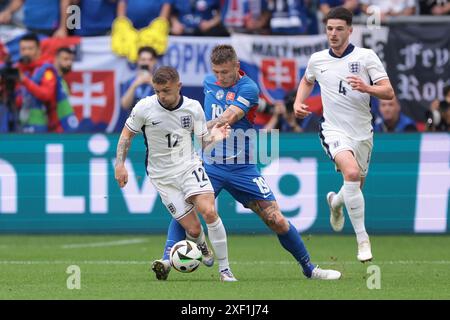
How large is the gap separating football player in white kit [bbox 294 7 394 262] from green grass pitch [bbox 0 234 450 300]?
0.88m

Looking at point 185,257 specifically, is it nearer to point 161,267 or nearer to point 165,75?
point 161,267

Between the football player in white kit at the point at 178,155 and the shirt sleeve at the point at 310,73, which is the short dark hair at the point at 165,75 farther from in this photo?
the shirt sleeve at the point at 310,73

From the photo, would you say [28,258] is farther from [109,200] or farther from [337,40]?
[337,40]

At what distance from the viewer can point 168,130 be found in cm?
1091

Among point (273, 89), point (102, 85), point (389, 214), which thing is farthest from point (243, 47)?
point (389, 214)

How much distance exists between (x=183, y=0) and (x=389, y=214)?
4.82m

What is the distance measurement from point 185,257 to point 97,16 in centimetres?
841

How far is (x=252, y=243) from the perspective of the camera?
1556 cm

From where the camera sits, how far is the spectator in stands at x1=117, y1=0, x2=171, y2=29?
18188 mm

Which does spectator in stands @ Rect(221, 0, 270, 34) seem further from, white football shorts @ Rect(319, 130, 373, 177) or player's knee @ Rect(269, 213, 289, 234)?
player's knee @ Rect(269, 213, 289, 234)

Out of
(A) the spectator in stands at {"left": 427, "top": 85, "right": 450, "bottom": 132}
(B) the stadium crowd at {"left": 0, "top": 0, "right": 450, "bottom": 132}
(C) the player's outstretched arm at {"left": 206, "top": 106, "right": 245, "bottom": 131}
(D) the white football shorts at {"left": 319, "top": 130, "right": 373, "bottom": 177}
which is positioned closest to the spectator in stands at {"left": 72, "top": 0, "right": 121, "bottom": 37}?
(B) the stadium crowd at {"left": 0, "top": 0, "right": 450, "bottom": 132}

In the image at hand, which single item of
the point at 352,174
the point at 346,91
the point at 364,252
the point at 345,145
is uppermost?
the point at 346,91

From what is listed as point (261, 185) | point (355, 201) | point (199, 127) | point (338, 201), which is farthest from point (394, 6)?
point (199, 127)

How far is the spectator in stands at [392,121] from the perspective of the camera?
682 inches
